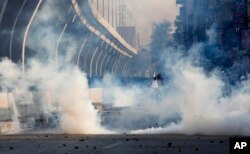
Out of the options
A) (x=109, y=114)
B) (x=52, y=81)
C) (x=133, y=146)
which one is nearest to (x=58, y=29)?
(x=52, y=81)

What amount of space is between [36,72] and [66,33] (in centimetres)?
2022

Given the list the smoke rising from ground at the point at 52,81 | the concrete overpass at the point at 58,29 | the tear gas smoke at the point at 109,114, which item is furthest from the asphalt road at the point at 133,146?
the concrete overpass at the point at 58,29

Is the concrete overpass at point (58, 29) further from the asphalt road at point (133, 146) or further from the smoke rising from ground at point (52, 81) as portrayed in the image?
the asphalt road at point (133, 146)

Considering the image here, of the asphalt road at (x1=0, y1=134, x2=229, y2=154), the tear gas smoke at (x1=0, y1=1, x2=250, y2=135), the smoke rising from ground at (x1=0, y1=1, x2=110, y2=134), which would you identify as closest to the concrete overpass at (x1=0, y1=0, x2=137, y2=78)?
the smoke rising from ground at (x1=0, y1=1, x2=110, y2=134)

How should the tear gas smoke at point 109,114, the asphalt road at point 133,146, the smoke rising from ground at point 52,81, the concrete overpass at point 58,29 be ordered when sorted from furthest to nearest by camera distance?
1. the concrete overpass at point 58,29
2. the smoke rising from ground at point 52,81
3. the tear gas smoke at point 109,114
4. the asphalt road at point 133,146

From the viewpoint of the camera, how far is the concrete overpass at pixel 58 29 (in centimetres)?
4312

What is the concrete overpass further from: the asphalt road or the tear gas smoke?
the asphalt road

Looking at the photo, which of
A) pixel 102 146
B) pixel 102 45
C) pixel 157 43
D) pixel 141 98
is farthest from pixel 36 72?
pixel 157 43

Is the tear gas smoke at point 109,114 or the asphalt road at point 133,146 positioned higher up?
the tear gas smoke at point 109,114

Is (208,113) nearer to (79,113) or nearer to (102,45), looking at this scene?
(79,113)

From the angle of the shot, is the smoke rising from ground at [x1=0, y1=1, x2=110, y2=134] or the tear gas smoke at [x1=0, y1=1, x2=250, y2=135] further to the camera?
the smoke rising from ground at [x1=0, y1=1, x2=110, y2=134]

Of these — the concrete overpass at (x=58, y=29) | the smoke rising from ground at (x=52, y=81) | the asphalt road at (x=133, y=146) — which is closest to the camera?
the asphalt road at (x=133, y=146)

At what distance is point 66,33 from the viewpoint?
62.4 metres

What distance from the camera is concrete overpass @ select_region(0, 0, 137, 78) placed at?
43.1 metres
